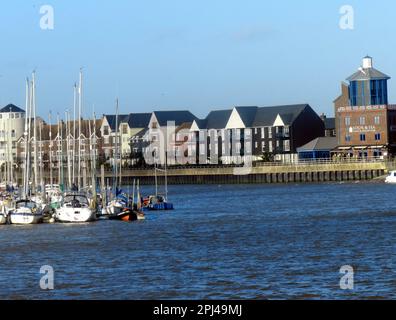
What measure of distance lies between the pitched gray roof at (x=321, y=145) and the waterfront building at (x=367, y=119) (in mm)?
3875

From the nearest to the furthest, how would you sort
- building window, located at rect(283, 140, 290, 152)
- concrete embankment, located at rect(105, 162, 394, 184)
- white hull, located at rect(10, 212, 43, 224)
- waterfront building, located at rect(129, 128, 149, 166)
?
white hull, located at rect(10, 212, 43, 224)
concrete embankment, located at rect(105, 162, 394, 184)
building window, located at rect(283, 140, 290, 152)
waterfront building, located at rect(129, 128, 149, 166)

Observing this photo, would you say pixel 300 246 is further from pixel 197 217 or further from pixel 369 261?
pixel 197 217

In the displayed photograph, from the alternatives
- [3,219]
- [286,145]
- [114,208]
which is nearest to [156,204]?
[114,208]

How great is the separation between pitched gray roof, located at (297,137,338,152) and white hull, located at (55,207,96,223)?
315 ft

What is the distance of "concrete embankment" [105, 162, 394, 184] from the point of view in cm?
14025

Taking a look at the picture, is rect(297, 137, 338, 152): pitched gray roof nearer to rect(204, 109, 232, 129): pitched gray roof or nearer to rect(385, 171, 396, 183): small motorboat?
rect(204, 109, 232, 129): pitched gray roof

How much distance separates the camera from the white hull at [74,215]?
61344 mm

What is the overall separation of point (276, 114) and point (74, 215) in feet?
370

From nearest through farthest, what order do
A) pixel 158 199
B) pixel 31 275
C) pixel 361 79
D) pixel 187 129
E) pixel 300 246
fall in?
pixel 31 275 → pixel 300 246 → pixel 158 199 → pixel 361 79 → pixel 187 129

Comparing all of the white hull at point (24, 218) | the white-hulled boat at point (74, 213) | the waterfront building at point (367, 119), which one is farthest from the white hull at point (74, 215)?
the waterfront building at point (367, 119)

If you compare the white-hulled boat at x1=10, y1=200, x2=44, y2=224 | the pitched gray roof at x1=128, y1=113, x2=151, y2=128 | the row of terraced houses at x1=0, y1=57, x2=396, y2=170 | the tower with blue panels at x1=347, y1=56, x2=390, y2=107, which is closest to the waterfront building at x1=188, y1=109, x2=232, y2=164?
the row of terraced houses at x1=0, y1=57, x2=396, y2=170
